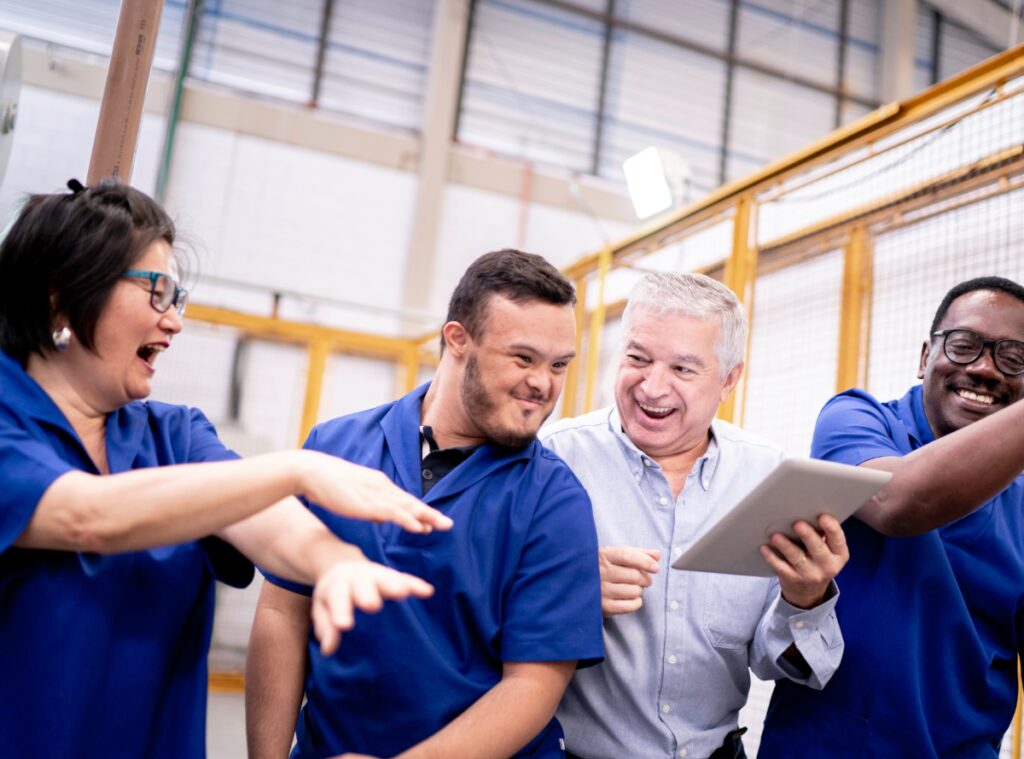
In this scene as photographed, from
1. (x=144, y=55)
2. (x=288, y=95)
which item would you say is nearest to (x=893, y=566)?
(x=144, y=55)

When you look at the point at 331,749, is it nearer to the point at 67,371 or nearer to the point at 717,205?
the point at 67,371

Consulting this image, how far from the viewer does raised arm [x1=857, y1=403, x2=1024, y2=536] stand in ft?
5.18

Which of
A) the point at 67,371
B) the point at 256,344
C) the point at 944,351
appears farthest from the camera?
the point at 256,344

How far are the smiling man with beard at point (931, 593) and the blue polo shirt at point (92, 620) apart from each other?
1289 mm

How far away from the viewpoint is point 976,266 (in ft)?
9.73

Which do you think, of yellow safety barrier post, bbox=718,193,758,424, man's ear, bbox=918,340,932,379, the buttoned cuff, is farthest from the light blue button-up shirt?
yellow safety barrier post, bbox=718,193,758,424

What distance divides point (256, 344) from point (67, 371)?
18.8ft

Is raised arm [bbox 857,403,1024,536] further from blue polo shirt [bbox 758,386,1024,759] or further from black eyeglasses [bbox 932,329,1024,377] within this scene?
black eyeglasses [bbox 932,329,1024,377]

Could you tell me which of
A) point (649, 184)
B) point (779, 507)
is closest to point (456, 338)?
point (779, 507)

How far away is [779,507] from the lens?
1.54 metres

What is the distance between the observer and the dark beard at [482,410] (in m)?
1.76

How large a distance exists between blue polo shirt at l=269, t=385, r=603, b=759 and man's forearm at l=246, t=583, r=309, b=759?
3 cm

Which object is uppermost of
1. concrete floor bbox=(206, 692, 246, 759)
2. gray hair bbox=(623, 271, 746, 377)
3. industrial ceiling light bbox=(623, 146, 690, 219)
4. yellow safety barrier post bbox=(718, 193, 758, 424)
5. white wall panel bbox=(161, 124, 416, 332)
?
white wall panel bbox=(161, 124, 416, 332)

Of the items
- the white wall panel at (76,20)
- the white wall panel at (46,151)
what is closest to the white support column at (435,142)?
the white wall panel at (76,20)
